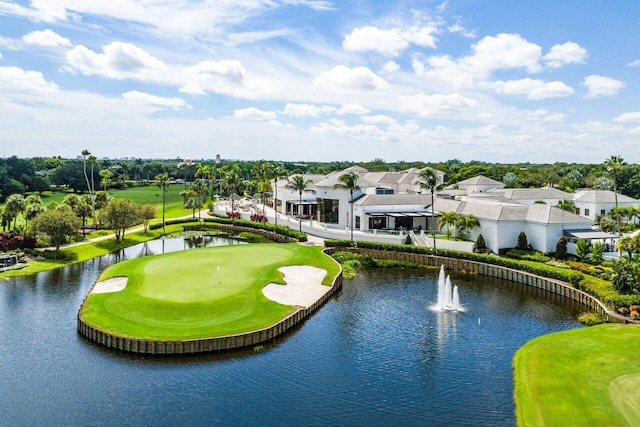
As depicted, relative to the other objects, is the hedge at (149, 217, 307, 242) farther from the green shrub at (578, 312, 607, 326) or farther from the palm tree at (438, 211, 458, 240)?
the green shrub at (578, 312, 607, 326)

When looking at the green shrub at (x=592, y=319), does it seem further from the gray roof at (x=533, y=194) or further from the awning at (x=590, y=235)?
the gray roof at (x=533, y=194)

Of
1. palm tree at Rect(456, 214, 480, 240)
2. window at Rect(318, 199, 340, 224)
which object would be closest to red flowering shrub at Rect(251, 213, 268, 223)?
window at Rect(318, 199, 340, 224)

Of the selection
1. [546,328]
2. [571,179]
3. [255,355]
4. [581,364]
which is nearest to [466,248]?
[546,328]

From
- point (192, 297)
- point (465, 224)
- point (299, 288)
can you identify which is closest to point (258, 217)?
point (465, 224)

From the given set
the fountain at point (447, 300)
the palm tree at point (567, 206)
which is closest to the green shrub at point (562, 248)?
the fountain at point (447, 300)

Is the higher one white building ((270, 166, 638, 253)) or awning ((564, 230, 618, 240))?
white building ((270, 166, 638, 253))

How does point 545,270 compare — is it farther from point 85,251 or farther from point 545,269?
point 85,251

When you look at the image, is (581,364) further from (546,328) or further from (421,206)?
(421,206)
